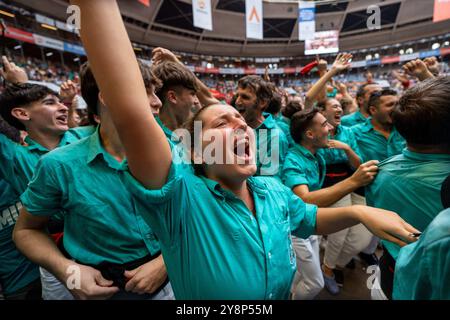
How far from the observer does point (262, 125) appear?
231 centimetres

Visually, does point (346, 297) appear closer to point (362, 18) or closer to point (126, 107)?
point (126, 107)

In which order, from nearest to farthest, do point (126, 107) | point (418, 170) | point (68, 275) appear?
point (126, 107) → point (68, 275) → point (418, 170)

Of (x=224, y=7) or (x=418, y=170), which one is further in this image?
(x=224, y=7)

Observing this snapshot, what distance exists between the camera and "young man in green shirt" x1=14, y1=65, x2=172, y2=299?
3.28 feet

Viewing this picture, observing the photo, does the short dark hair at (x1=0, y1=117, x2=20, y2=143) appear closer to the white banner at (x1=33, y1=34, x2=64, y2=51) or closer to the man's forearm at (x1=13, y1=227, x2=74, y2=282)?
the man's forearm at (x1=13, y1=227, x2=74, y2=282)

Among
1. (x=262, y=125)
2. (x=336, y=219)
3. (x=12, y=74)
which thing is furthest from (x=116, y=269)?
(x=12, y=74)

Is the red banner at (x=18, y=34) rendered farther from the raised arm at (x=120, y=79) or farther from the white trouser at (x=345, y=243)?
the white trouser at (x=345, y=243)

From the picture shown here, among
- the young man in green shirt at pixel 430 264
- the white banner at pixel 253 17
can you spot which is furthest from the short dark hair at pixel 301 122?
the white banner at pixel 253 17

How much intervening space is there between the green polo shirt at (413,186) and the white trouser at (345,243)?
4.45ft

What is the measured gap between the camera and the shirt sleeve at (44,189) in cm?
100

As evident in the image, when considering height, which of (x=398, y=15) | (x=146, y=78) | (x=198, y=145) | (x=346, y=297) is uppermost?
(x=398, y=15)
